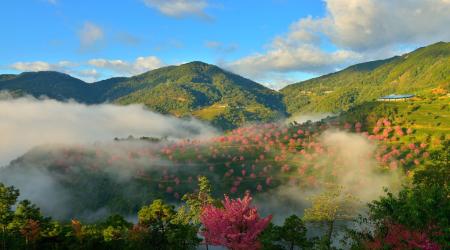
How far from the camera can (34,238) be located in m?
65.2

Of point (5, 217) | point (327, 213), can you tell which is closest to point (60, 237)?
point (5, 217)

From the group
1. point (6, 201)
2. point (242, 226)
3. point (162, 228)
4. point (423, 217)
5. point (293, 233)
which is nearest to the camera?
point (423, 217)

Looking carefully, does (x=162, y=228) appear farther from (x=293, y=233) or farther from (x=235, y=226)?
(x=235, y=226)

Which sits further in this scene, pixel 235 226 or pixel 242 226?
pixel 242 226

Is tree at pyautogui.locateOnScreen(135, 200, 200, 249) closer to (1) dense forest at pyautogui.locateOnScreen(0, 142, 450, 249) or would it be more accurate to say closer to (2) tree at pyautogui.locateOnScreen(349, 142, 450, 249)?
(1) dense forest at pyautogui.locateOnScreen(0, 142, 450, 249)

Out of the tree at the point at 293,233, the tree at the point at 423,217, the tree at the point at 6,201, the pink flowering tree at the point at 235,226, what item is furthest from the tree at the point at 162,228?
the tree at the point at 423,217

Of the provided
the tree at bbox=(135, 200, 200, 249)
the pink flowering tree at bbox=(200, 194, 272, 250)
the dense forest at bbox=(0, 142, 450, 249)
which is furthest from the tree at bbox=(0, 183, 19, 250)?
the pink flowering tree at bbox=(200, 194, 272, 250)

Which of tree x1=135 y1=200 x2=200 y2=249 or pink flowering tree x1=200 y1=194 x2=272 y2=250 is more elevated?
pink flowering tree x1=200 y1=194 x2=272 y2=250

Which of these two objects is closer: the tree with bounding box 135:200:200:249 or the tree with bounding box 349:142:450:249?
the tree with bounding box 349:142:450:249

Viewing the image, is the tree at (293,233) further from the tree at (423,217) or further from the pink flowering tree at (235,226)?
the pink flowering tree at (235,226)

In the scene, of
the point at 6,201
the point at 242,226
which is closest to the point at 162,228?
the point at 6,201

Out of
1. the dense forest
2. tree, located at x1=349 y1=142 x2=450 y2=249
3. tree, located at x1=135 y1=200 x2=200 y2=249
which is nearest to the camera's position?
tree, located at x1=349 y1=142 x2=450 y2=249

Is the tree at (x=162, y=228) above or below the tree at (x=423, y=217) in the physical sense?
below

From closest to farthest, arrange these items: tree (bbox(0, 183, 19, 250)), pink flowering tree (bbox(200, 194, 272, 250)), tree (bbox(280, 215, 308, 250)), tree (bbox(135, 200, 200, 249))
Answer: pink flowering tree (bbox(200, 194, 272, 250)) < tree (bbox(0, 183, 19, 250)) < tree (bbox(280, 215, 308, 250)) < tree (bbox(135, 200, 200, 249))
